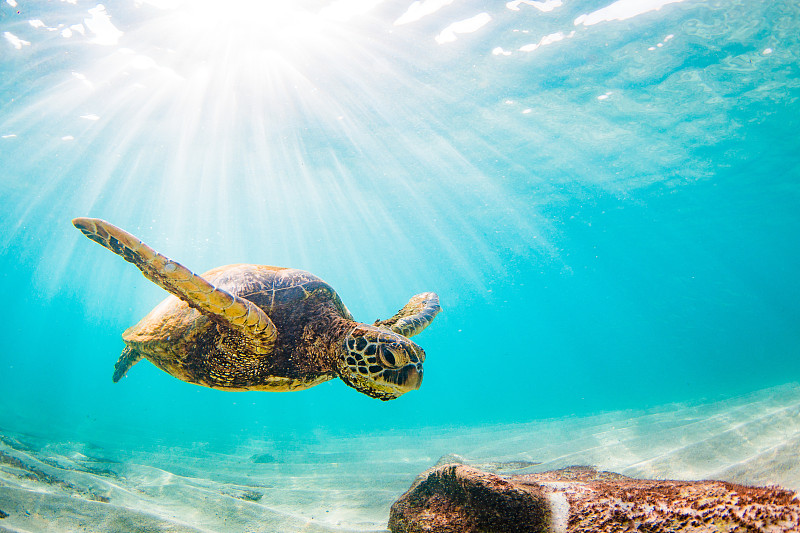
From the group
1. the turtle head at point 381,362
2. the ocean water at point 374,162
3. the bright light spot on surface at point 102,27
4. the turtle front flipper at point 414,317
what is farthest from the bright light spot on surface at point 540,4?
the turtle head at point 381,362

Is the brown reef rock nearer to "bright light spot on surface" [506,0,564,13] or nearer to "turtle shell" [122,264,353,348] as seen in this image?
"turtle shell" [122,264,353,348]

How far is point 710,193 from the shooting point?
2739cm

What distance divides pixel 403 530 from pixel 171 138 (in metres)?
21.8

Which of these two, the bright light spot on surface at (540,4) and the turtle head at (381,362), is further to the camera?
the bright light spot on surface at (540,4)

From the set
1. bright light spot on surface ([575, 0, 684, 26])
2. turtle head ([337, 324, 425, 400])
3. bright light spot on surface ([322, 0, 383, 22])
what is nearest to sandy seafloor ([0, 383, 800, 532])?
turtle head ([337, 324, 425, 400])

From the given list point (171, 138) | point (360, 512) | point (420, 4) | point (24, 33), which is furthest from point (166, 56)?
point (360, 512)

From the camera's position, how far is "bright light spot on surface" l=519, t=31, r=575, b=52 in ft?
42.3

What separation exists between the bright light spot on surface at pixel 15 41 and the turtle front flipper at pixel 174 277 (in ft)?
53.6

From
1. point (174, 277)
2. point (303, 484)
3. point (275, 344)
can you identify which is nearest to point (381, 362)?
point (275, 344)

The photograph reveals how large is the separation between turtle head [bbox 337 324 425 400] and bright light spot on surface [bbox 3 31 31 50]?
1787cm

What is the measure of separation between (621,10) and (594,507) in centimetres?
1560

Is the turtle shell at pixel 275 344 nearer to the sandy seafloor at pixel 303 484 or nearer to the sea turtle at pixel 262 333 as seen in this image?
the sea turtle at pixel 262 333

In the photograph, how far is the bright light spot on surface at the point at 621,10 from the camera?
11555mm

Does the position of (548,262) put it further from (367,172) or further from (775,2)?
(775,2)
